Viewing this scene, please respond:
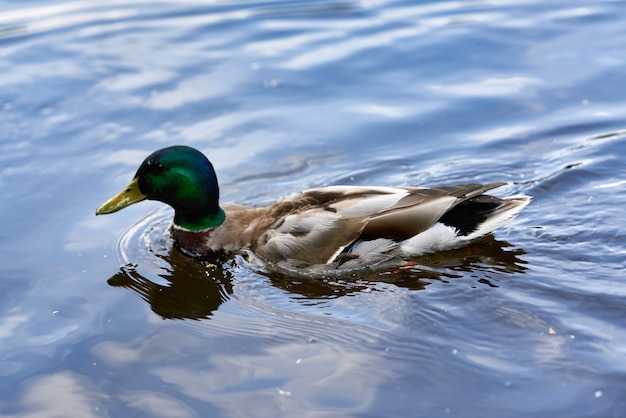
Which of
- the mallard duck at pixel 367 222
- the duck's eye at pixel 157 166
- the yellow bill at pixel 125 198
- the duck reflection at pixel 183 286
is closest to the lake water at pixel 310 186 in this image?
the duck reflection at pixel 183 286

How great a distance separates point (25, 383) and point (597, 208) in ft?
14.5

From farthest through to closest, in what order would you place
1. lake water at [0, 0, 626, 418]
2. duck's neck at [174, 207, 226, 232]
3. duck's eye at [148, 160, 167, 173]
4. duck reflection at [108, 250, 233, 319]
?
duck's neck at [174, 207, 226, 232] → duck's eye at [148, 160, 167, 173] → duck reflection at [108, 250, 233, 319] → lake water at [0, 0, 626, 418]

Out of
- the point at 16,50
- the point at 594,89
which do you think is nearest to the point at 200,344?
the point at 594,89

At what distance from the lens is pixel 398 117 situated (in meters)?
9.59

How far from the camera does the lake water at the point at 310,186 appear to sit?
18.3ft

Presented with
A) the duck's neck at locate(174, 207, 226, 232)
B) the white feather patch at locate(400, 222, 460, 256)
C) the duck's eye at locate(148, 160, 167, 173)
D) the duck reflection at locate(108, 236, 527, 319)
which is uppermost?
the duck's eye at locate(148, 160, 167, 173)

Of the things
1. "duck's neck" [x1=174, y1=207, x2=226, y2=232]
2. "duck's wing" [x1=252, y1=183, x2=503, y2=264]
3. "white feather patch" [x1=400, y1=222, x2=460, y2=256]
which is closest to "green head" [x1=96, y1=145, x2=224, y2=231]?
"duck's neck" [x1=174, y1=207, x2=226, y2=232]

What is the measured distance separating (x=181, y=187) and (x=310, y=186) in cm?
141

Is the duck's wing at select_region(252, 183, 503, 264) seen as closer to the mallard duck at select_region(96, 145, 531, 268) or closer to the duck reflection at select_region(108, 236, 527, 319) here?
the mallard duck at select_region(96, 145, 531, 268)

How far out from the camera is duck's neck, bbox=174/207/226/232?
7484 mm

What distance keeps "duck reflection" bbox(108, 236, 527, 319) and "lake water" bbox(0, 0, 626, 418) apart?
0.02 meters

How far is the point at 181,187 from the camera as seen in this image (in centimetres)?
742

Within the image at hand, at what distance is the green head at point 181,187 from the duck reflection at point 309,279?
0.43 metres

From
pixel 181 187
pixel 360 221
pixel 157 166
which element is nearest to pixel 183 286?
pixel 181 187
